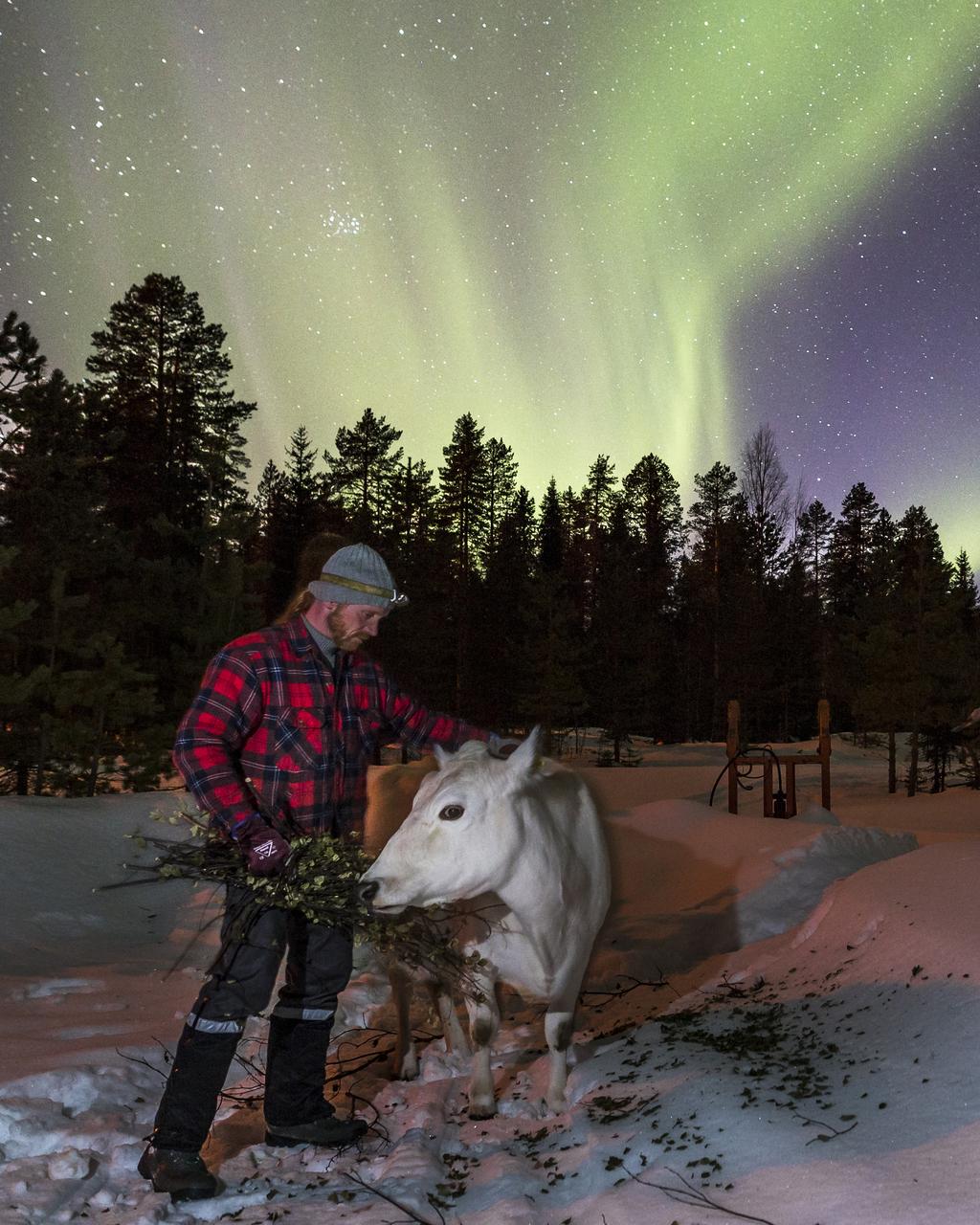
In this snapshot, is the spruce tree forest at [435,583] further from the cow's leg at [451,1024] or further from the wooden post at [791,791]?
the wooden post at [791,791]

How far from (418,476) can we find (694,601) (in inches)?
626

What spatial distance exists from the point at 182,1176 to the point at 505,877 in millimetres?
1545

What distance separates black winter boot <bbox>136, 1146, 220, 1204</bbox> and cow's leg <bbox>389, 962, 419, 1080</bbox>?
1579 mm

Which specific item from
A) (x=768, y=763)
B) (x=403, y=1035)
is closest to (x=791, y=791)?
(x=768, y=763)

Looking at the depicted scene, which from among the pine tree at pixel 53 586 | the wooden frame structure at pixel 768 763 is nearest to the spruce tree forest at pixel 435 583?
Answer: the pine tree at pixel 53 586

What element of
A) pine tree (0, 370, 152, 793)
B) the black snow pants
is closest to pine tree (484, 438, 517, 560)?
pine tree (0, 370, 152, 793)

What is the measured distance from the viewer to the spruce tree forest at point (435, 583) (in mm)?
16688

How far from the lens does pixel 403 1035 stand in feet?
15.5

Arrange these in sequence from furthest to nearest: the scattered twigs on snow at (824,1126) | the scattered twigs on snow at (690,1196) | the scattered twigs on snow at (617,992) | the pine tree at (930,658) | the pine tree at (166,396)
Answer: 1. the pine tree at (166,396)
2. the pine tree at (930,658)
3. the scattered twigs on snow at (617,992)
4. the scattered twigs on snow at (824,1126)
5. the scattered twigs on snow at (690,1196)

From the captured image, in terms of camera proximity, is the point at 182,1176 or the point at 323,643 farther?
the point at 323,643

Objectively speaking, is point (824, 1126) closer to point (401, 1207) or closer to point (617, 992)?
point (401, 1207)

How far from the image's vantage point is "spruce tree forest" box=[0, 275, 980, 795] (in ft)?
54.7

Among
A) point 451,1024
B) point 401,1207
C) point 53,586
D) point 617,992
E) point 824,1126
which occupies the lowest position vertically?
point 617,992

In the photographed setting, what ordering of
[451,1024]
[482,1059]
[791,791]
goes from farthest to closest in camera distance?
[791,791] < [451,1024] < [482,1059]
